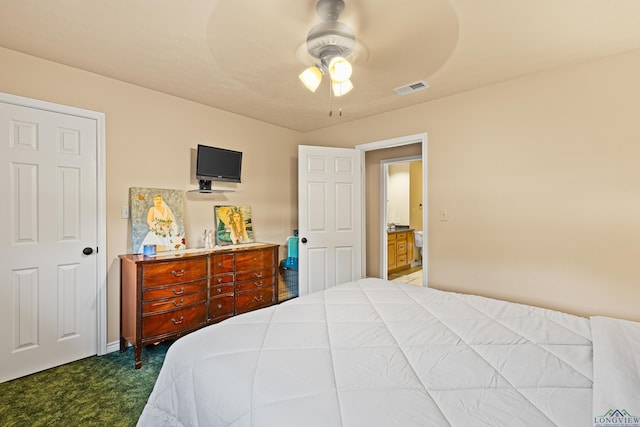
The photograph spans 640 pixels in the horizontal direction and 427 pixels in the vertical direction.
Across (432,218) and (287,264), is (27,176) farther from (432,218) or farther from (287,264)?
(432,218)

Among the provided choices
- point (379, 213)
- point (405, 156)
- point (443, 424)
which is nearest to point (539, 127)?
point (405, 156)

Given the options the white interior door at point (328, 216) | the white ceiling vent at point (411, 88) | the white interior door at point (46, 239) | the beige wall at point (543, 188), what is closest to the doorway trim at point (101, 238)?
the white interior door at point (46, 239)

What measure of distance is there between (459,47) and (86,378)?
12.2 ft

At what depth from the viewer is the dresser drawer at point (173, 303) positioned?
2489 millimetres

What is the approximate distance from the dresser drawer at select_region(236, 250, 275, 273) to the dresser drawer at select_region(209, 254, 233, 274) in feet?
0.29

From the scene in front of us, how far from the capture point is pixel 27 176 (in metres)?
2.32

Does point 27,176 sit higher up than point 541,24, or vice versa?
point 541,24

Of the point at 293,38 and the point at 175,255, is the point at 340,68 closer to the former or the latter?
the point at 293,38

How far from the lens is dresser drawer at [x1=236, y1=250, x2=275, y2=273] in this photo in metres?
3.13

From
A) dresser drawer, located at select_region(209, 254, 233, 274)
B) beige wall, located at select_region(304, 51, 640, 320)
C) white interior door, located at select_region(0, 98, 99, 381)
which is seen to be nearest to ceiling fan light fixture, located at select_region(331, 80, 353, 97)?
beige wall, located at select_region(304, 51, 640, 320)

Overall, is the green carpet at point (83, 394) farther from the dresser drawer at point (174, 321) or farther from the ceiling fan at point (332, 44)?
the ceiling fan at point (332, 44)

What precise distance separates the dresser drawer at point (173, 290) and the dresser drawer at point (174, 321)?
15 centimetres

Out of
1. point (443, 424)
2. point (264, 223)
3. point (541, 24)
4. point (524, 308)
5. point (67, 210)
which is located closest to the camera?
point (443, 424)

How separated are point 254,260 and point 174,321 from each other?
950mm
